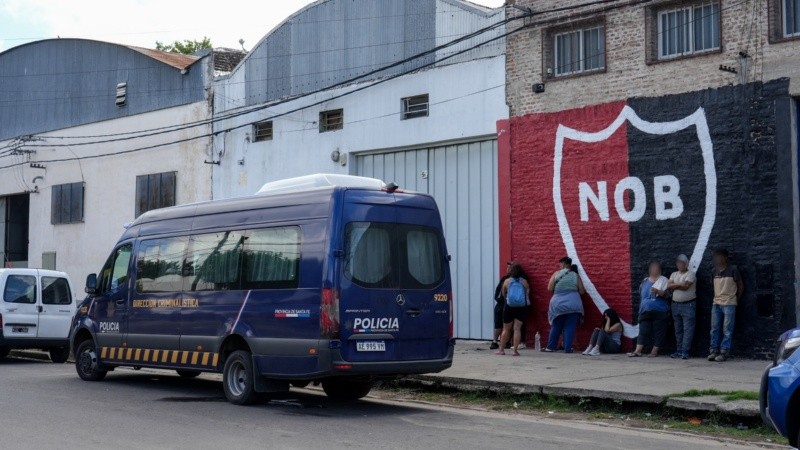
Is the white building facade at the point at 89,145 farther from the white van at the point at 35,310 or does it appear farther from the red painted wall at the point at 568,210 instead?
the red painted wall at the point at 568,210

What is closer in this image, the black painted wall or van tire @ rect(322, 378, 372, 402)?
van tire @ rect(322, 378, 372, 402)

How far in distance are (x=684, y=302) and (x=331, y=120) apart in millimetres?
10107

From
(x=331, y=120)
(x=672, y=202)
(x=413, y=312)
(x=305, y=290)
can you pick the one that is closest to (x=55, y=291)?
(x=331, y=120)

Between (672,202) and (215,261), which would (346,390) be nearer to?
(215,261)

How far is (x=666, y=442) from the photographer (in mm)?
9938

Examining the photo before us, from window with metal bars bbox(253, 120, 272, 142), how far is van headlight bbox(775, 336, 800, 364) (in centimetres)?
1826

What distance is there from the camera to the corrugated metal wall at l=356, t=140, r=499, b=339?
64.8ft

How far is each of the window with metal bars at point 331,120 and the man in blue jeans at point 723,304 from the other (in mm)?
9979

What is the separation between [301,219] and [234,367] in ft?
7.06

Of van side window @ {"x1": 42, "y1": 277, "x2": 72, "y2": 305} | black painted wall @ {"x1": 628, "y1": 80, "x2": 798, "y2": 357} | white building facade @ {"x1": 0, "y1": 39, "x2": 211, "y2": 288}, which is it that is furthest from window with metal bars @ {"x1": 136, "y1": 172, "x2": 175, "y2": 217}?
black painted wall @ {"x1": 628, "y1": 80, "x2": 798, "y2": 357}

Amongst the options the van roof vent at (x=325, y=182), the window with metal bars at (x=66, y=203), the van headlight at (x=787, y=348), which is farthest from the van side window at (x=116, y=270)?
the window with metal bars at (x=66, y=203)

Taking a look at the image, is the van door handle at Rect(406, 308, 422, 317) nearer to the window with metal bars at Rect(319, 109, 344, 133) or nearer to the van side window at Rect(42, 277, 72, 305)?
the van side window at Rect(42, 277, 72, 305)

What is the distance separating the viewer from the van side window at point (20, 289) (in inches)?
746

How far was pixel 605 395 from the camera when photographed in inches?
478
